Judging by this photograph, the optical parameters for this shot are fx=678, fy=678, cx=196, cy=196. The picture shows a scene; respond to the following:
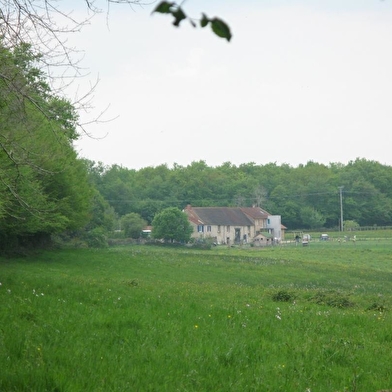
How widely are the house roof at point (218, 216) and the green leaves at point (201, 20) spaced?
386ft

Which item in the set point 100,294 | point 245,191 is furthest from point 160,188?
point 100,294

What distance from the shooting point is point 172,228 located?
316 ft

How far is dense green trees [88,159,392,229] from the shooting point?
154m

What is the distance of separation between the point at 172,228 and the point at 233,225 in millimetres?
29815

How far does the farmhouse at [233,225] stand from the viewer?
121188 mm

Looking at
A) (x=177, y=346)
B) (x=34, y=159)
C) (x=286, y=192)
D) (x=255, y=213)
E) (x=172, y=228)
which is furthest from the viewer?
(x=286, y=192)

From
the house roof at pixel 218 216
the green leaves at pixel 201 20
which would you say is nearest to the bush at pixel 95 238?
the house roof at pixel 218 216

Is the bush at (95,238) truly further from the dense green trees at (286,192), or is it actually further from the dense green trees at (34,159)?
the dense green trees at (286,192)

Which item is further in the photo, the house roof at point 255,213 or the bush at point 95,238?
the house roof at point 255,213

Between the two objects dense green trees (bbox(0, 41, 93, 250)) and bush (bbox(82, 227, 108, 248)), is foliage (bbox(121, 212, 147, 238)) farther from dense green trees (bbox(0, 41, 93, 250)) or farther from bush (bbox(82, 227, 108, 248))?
dense green trees (bbox(0, 41, 93, 250))

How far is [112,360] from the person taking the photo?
8.23 m

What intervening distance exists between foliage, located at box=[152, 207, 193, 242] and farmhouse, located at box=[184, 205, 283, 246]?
21052mm

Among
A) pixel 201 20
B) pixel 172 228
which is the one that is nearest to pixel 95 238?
pixel 172 228

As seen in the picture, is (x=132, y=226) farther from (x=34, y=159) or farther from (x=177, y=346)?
(x=177, y=346)
